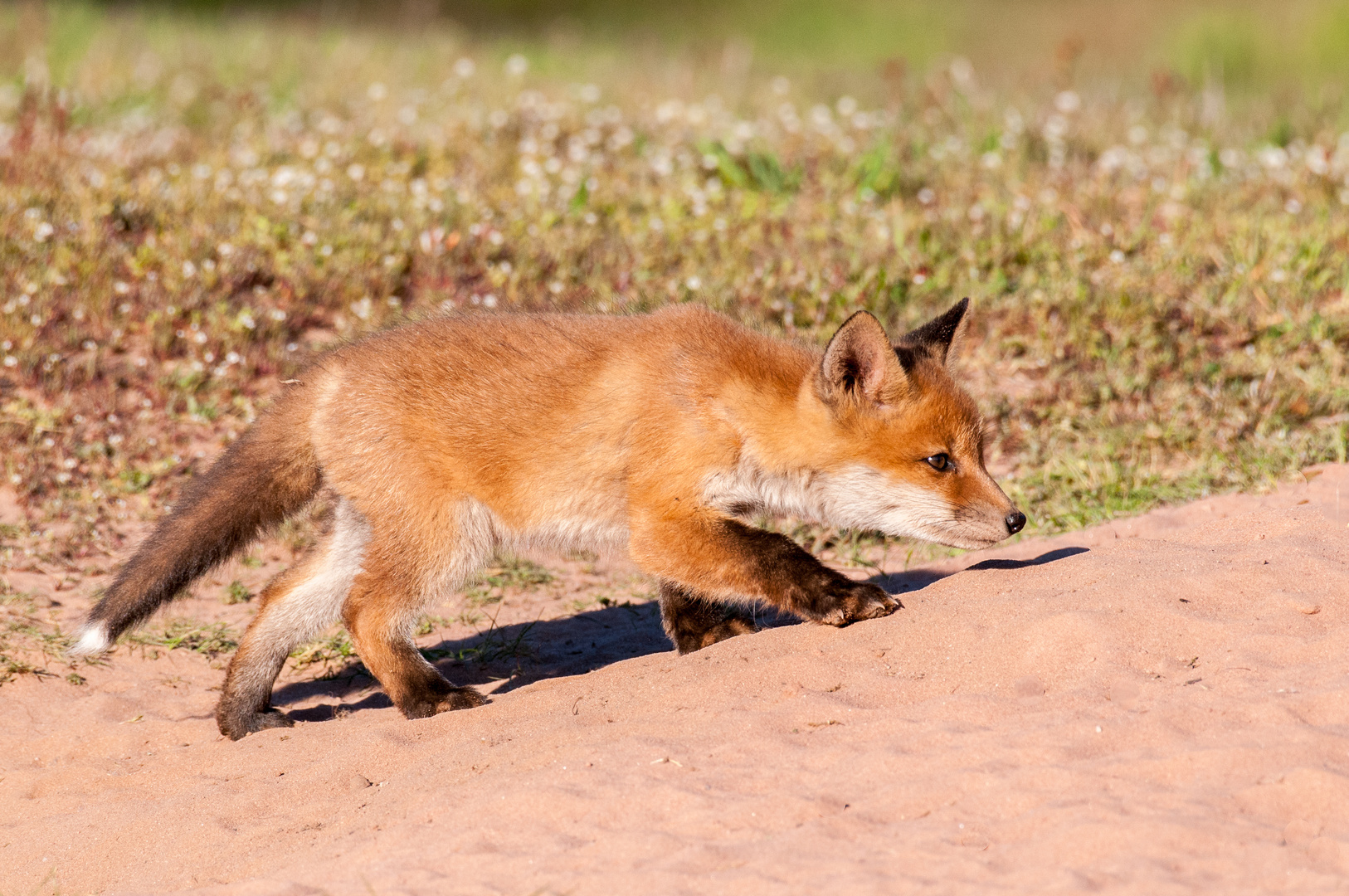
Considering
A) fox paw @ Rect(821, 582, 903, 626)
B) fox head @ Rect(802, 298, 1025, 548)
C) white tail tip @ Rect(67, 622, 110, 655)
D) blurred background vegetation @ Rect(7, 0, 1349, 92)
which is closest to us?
fox paw @ Rect(821, 582, 903, 626)

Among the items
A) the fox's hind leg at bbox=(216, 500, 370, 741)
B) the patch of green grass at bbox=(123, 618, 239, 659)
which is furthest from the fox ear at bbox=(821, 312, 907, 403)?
the patch of green grass at bbox=(123, 618, 239, 659)

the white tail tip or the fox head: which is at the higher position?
the fox head

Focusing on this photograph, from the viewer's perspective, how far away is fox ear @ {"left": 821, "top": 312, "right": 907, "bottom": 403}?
15.7 feet

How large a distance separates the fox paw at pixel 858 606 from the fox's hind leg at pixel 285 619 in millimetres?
1855

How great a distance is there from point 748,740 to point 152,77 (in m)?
10.2

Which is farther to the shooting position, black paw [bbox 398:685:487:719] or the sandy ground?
black paw [bbox 398:685:487:719]

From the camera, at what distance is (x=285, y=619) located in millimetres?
5332

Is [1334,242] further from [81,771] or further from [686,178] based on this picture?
[81,771]

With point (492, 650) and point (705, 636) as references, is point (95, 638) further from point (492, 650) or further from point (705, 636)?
point (705, 636)

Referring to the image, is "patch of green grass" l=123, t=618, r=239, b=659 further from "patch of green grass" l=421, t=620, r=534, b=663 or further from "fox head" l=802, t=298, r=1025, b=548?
"fox head" l=802, t=298, r=1025, b=548

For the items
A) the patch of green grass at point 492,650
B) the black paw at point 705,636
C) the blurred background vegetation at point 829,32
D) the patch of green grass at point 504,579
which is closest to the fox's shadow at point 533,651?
the patch of green grass at point 492,650

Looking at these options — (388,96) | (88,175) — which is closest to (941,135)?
(388,96)

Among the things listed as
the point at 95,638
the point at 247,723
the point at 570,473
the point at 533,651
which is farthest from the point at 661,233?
the point at 95,638

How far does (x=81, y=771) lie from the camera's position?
4.93 m
